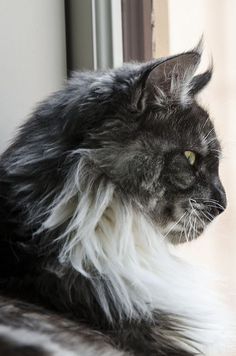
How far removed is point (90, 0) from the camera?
1.56 metres

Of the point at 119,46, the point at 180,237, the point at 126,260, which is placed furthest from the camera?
the point at 119,46

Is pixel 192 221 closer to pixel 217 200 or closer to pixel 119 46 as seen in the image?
pixel 217 200

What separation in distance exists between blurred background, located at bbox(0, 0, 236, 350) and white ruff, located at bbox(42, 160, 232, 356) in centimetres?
30

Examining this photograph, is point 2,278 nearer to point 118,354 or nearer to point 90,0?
point 118,354

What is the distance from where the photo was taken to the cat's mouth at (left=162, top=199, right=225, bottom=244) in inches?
44.1

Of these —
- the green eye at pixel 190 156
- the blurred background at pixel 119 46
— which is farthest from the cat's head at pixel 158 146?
the blurred background at pixel 119 46

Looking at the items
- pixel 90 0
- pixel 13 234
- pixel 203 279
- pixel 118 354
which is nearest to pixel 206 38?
pixel 90 0

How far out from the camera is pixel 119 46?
1.56 meters

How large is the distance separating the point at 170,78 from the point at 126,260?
0.33 metres

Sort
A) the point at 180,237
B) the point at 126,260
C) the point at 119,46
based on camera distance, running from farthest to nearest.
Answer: the point at 119,46 < the point at 180,237 < the point at 126,260

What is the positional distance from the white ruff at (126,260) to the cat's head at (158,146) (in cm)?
4

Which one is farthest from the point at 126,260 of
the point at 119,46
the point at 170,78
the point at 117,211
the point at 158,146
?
the point at 119,46

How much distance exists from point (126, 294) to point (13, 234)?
0.22 m

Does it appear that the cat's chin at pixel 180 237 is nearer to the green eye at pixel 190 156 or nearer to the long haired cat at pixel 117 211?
the long haired cat at pixel 117 211
